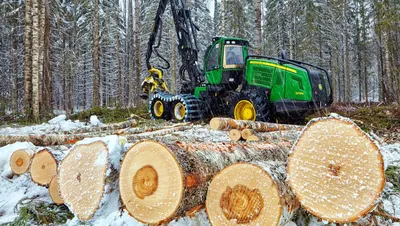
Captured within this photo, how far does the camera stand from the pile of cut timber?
4.52m

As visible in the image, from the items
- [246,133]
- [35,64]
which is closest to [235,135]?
[246,133]

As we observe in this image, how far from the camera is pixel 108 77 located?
35.8 metres

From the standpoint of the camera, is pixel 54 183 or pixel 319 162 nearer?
pixel 319 162

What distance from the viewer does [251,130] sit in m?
4.73

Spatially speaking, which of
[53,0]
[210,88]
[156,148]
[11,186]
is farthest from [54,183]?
[53,0]

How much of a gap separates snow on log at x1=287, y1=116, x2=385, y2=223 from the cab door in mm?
6504

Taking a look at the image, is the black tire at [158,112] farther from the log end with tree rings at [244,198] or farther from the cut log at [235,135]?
the log end with tree rings at [244,198]

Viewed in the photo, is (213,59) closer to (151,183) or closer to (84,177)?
(84,177)

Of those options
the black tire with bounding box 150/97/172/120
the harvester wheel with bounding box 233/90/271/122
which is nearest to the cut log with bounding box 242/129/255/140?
the harvester wheel with bounding box 233/90/271/122

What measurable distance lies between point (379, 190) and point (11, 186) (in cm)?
381

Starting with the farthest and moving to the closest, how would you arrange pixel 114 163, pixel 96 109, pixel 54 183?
pixel 96 109 < pixel 54 183 < pixel 114 163

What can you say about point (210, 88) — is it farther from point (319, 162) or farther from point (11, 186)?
point (319, 162)

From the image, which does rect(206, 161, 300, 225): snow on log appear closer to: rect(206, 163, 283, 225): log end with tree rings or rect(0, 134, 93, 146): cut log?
rect(206, 163, 283, 225): log end with tree rings

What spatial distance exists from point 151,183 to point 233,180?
64 cm
